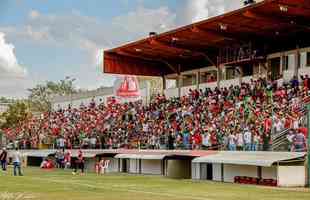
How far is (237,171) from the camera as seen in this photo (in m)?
34.6

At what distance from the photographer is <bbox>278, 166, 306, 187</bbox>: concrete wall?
29844 mm

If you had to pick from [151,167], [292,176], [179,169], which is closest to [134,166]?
[151,167]

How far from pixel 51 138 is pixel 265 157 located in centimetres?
2676

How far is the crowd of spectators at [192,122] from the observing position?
32.1 meters

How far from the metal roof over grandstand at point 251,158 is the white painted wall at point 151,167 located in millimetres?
8090

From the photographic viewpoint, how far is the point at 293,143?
29875 millimetres

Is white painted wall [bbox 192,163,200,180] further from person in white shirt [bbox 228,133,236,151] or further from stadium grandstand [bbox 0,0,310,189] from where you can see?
person in white shirt [bbox 228,133,236,151]

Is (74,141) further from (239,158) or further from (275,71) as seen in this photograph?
(239,158)

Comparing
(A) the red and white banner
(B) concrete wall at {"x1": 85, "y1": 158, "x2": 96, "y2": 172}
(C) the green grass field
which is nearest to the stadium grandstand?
(A) the red and white banner

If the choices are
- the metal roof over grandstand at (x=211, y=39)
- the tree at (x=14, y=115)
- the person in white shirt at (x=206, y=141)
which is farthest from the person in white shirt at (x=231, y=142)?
the tree at (x=14, y=115)

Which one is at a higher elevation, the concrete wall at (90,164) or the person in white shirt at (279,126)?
the person in white shirt at (279,126)

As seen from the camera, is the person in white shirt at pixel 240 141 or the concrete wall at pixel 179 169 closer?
the person in white shirt at pixel 240 141

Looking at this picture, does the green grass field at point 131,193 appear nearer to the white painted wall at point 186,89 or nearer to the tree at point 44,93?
the white painted wall at point 186,89

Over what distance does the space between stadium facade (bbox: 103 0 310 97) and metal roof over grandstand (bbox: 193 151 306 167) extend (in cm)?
811
